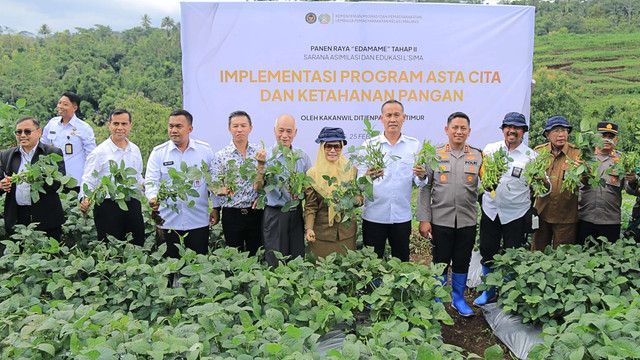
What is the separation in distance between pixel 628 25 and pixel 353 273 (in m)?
48.7

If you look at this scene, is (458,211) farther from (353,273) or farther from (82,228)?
(82,228)

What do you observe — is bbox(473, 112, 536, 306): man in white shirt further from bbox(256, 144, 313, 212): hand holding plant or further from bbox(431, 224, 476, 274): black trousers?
bbox(256, 144, 313, 212): hand holding plant

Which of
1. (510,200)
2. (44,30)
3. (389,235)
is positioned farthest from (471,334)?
(44,30)

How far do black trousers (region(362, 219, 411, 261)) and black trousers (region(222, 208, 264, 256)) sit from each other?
0.86 metres

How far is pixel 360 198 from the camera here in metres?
3.80

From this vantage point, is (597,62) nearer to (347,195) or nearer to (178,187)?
(347,195)

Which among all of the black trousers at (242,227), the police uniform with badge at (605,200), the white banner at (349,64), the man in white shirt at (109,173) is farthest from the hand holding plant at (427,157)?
the man in white shirt at (109,173)

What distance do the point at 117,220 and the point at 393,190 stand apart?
7.23 ft

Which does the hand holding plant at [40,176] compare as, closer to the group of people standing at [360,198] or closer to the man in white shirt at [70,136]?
the group of people standing at [360,198]

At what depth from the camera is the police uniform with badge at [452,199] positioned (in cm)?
394

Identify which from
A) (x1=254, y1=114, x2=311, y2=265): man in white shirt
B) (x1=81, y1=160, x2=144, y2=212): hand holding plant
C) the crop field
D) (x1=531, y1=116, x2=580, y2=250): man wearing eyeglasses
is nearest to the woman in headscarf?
(x1=254, y1=114, x2=311, y2=265): man in white shirt

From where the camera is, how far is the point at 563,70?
34.8m

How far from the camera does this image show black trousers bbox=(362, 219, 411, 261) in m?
4.00

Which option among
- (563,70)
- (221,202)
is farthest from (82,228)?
(563,70)
